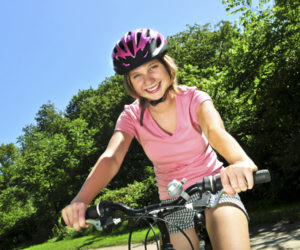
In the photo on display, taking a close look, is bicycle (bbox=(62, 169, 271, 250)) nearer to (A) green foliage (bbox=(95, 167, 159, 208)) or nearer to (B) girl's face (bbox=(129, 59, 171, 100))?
(B) girl's face (bbox=(129, 59, 171, 100))

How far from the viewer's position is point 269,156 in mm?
11867

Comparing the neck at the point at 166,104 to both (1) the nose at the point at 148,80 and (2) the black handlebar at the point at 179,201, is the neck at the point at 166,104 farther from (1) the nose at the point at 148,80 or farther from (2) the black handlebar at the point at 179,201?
(2) the black handlebar at the point at 179,201

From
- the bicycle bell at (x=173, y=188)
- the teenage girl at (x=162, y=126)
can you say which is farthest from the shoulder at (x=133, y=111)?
the bicycle bell at (x=173, y=188)

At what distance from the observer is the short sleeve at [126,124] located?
2572 millimetres

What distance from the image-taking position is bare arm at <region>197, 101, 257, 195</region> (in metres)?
1.62

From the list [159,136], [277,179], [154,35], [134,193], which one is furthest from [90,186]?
[134,193]

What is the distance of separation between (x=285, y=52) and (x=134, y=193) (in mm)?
8481

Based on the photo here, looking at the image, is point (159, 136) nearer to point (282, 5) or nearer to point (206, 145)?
point (206, 145)

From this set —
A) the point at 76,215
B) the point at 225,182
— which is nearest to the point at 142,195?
the point at 76,215

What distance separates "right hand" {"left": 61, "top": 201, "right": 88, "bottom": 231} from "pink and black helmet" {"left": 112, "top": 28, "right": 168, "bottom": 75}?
1.03 meters

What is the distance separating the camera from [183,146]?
2.41 m

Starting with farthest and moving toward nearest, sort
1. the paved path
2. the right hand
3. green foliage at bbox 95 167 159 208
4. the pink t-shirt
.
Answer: green foliage at bbox 95 167 159 208 < the paved path < the pink t-shirt < the right hand

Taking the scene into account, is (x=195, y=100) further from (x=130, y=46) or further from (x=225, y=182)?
(x=225, y=182)

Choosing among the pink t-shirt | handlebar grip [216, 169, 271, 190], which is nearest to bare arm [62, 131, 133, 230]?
the pink t-shirt
